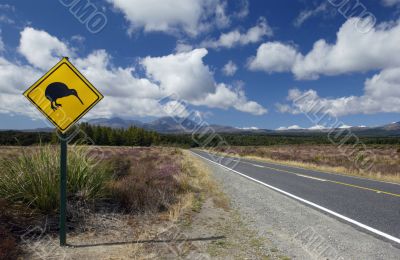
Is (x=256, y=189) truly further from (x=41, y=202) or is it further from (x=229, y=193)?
(x=41, y=202)

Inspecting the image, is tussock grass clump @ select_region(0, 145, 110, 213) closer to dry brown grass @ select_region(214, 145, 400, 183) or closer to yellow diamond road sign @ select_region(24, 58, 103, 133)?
yellow diamond road sign @ select_region(24, 58, 103, 133)

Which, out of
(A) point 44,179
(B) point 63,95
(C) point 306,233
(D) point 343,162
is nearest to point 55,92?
(B) point 63,95

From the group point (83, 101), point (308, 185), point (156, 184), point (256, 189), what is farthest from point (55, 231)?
point (308, 185)

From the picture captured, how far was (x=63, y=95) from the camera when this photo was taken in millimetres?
4602

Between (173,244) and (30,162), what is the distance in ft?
11.2

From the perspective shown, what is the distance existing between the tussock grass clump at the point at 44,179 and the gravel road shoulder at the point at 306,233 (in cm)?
335

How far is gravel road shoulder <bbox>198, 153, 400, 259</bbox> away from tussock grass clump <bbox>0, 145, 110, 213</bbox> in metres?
3.35

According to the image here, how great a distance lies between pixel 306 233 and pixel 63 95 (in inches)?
185

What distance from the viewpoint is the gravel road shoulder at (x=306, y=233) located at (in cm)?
469

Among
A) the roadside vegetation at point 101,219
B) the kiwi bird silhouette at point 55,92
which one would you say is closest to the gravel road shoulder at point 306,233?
the roadside vegetation at point 101,219

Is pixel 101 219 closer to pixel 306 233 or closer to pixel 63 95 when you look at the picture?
pixel 63 95

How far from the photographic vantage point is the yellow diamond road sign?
452 cm

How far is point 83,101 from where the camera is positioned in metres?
4.74

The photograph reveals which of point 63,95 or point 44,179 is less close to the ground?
point 63,95
